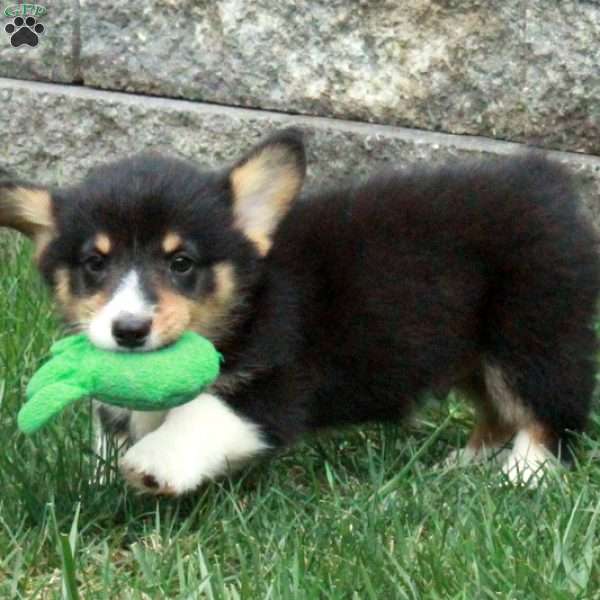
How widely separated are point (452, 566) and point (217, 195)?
129 cm

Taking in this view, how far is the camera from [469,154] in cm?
574

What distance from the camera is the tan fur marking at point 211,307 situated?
3.88 meters

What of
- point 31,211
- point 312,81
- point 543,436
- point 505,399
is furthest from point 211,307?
point 312,81

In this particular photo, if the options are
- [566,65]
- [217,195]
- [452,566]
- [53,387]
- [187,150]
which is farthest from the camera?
[187,150]

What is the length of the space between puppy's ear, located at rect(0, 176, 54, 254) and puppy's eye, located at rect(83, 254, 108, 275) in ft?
0.70

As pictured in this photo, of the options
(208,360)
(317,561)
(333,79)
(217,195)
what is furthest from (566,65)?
(317,561)

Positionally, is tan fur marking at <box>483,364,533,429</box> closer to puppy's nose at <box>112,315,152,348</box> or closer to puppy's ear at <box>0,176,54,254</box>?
puppy's nose at <box>112,315,152,348</box>

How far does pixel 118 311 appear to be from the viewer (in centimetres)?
374

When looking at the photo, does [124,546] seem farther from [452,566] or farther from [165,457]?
[452,566]

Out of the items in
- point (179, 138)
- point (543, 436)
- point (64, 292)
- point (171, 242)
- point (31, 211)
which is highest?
point (171, 242)

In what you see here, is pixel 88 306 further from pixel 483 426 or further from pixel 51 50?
pixel 51 50

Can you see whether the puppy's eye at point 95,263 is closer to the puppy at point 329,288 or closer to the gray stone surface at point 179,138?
the puppy at point 329,288

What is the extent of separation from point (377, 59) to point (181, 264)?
2158mm

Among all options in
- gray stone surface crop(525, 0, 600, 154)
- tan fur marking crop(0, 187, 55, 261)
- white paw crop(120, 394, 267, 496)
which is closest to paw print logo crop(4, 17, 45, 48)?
gray stone surface crop(525, 0, 600, 154)
